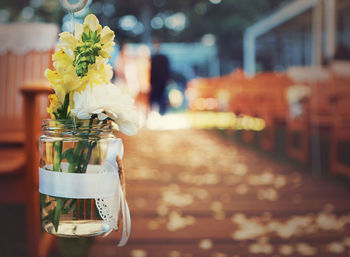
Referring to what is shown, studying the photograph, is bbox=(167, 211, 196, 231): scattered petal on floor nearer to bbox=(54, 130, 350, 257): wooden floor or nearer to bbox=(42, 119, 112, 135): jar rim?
bbox=(54, 130, 350, 257): wooden floor

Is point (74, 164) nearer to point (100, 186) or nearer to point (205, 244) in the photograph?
point (100, 186)

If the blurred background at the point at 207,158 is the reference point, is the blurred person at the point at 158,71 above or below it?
above

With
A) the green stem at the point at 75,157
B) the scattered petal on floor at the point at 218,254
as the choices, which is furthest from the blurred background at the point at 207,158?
the green stem at the point at 75,157

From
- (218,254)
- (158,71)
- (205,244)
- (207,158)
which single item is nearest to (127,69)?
(158,71)

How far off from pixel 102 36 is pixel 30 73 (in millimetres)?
1913

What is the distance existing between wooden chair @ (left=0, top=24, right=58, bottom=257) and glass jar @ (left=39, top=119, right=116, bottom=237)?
1.13ft

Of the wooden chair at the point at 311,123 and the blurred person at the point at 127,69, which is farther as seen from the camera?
the blurred person at the point at 127,69

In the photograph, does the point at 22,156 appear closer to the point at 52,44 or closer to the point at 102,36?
the point at 52,44

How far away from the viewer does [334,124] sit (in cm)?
362

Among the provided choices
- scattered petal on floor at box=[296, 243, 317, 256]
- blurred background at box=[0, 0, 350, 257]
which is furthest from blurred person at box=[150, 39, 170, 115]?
scattered petal on floor at box=[296, 243, 317, 256]

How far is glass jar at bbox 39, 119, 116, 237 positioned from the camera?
1.71 feet

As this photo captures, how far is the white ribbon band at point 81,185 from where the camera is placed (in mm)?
506

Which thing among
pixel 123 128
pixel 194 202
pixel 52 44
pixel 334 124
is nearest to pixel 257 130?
pixel 334 124

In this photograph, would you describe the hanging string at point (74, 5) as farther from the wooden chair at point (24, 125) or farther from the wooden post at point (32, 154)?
the wooden post at point (32, 154)
